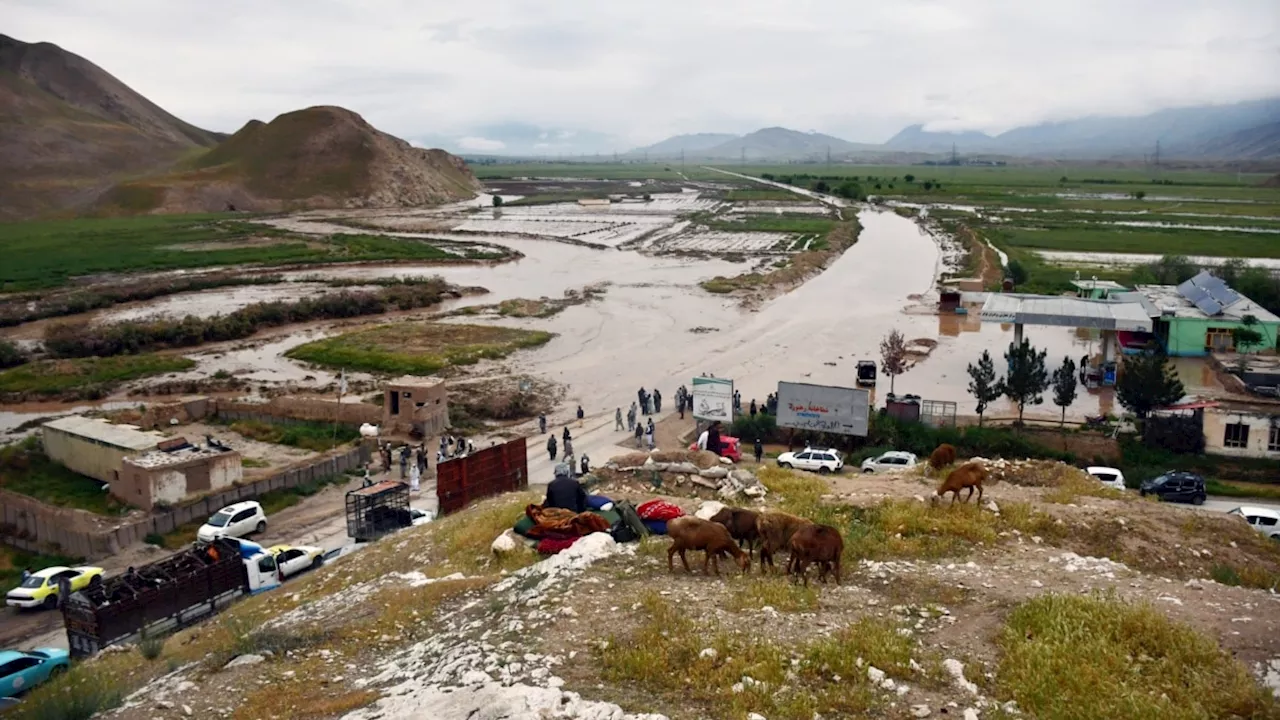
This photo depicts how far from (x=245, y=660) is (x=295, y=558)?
9.67m

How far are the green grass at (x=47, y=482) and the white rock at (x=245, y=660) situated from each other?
51.2 feet

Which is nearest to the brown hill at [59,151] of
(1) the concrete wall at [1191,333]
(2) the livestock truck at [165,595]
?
(2) the livestock truck at [165,595]

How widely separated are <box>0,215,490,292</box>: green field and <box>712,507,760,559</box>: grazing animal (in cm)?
6802

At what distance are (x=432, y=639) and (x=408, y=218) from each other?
112 meters

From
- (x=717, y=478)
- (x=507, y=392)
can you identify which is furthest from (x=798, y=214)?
(x=717, y=478)

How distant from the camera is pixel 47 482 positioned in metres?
26.5

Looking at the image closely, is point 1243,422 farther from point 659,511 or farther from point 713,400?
point 659,511

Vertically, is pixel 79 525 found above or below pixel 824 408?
below

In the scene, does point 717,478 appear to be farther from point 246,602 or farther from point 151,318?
point 151,318

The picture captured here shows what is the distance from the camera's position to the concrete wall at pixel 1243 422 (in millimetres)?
26875

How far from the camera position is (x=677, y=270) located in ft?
241

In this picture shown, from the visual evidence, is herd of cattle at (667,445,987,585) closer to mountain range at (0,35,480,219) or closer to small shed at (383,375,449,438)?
small shed at (383,375,449,438)

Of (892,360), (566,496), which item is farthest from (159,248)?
(566,496)

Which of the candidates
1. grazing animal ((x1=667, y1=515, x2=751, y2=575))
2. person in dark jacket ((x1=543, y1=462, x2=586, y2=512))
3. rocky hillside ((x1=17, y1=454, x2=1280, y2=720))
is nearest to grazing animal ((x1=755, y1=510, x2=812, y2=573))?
grazing animal ((x1=667, y1=515, x2=751, y2=575))
